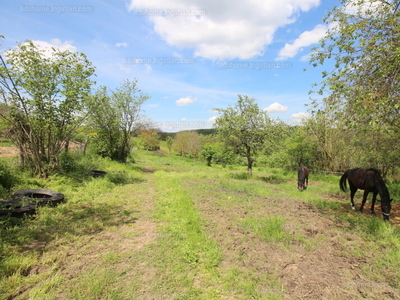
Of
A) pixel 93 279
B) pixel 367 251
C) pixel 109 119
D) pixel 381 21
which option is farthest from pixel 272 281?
pixel 109 119

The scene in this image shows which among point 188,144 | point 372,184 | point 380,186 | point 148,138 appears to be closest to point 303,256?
point 380,186

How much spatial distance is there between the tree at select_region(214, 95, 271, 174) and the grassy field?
693 cm

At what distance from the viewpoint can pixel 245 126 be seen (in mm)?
13344

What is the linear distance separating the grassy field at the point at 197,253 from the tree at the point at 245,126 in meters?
6.93

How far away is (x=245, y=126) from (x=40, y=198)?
1137cm

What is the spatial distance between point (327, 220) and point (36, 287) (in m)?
6.87

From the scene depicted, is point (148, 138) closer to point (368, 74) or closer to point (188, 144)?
point (188, 144)

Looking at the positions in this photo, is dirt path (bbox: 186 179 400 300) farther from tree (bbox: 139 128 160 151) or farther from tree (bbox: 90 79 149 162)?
tree (bbox: 139 128 160 151)

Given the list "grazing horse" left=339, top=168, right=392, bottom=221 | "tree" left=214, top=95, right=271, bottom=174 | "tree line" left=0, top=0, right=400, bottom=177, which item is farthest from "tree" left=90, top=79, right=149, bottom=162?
"grazing horse" left=339, top=168, right=392, bottom=221

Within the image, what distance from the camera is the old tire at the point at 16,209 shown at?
5000 mm

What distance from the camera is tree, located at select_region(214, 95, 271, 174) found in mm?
13188

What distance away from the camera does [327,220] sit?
573 centimetres

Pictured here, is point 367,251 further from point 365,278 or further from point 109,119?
point 109,119

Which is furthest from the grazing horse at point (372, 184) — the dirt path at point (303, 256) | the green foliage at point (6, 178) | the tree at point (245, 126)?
the green foliage at point (6, 178)
